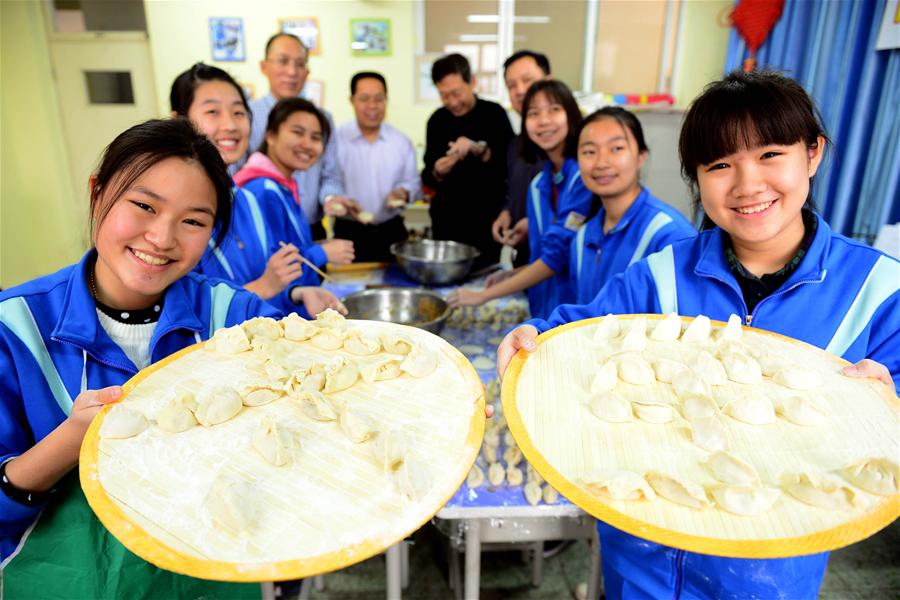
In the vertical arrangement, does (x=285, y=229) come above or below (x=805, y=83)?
below

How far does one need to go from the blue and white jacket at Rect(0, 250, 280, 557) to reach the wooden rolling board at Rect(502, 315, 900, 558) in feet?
2.46

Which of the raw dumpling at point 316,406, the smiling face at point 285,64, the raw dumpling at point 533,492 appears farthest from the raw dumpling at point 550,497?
the smiling face at point 285,64

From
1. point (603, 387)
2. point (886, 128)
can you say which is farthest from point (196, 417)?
point (886, 128)

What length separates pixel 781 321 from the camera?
110cm

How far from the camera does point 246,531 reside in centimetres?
62

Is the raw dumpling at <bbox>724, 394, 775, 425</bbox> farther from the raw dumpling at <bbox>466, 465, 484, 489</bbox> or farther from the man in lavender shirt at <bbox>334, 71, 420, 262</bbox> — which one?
the man in lavender shirt at <bbox>334, 71, 420, 262</bbox>

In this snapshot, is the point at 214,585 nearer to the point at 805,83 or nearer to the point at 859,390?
the point at 859,390

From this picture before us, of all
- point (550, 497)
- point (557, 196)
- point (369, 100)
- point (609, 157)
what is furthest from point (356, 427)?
point (369, 100)

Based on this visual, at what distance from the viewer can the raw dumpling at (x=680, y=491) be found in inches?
25.4

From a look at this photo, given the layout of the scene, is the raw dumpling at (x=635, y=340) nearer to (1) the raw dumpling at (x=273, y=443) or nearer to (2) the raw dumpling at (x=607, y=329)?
(2) the raw dumpling at (x=607, y=329)

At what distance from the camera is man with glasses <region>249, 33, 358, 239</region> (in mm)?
2811

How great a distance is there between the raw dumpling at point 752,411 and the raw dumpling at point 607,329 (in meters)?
0.28

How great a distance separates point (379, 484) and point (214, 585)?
0.64 m

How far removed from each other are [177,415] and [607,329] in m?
0.81
